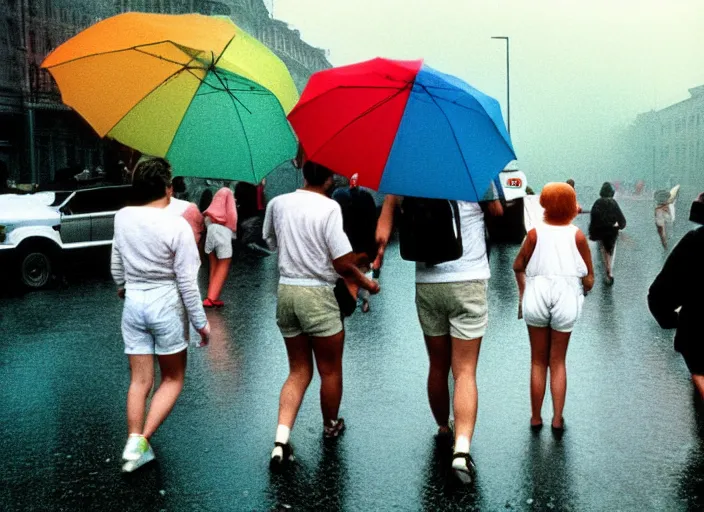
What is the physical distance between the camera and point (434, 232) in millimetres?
4953

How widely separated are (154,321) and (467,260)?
1721 millimetres

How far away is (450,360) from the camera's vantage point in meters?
5.29

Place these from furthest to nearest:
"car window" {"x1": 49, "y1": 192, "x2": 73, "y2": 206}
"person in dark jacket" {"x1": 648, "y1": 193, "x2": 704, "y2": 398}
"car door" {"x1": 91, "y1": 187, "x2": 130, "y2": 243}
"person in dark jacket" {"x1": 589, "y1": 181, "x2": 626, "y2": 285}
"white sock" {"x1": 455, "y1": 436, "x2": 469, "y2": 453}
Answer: "car door" {"x1": 91, "y1": 187, "x2": 130, "y2": 243}, "car window" {"x1": 49, "y1": 192, "x2": 73, "y2": 206}, "person in dark jacket" {"x1": 589, "y1": 181, "x2": 626, "y2": 285}, "white sock" {"x1": 455, "y1": 436, "x2": 469, "y2": 453}, "person in dark jacket" {"x1": 648, "y1": 193, "x2": 704, "y2": 398}

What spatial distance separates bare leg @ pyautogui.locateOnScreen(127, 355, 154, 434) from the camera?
507 centimetres

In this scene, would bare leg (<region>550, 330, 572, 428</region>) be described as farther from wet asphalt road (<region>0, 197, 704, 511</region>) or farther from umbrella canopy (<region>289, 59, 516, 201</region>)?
umbrella canopy (<region>289, 59, 516, 201</region>)

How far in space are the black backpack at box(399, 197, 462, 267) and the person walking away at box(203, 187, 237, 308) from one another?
6.76 m

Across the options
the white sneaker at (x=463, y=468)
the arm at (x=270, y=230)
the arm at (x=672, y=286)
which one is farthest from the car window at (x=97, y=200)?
the arm at (x=672, y=286)

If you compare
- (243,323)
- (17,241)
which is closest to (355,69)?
(243,323)

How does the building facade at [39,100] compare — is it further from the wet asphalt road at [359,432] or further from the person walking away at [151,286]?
the person walking away at [151,286]

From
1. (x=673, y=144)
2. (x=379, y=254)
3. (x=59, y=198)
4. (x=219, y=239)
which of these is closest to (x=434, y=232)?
(x=379, y=254)

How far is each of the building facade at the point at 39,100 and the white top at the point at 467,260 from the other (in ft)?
73.5

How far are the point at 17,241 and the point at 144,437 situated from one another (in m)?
9.44

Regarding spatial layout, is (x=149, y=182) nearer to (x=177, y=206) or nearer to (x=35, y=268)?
(x=177, y=206)

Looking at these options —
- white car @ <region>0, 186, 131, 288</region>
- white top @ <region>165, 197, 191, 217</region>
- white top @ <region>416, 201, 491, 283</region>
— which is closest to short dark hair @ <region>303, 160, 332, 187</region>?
white top @ <region>416, 201, 491, 283</region>
